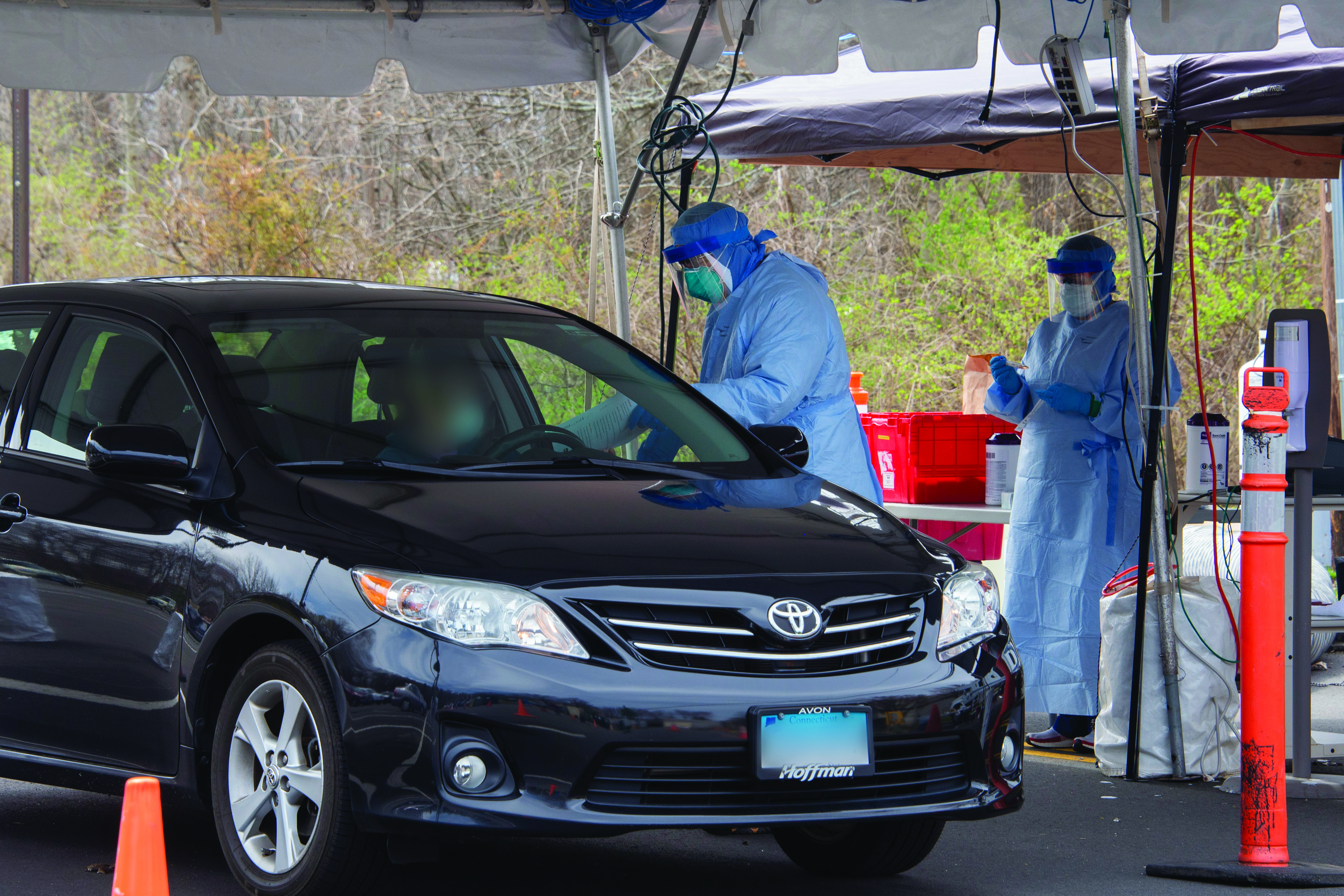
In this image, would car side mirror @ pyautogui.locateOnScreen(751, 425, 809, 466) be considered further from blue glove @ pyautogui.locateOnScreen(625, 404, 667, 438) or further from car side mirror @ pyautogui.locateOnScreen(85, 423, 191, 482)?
car side mirror @ pyautogui.locateOnScreen(85, 423, 191, 482)

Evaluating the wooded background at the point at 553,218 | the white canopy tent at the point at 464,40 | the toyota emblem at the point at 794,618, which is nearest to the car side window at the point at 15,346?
the toyota emblem at the point at 794,618

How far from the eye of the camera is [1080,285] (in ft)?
23.4

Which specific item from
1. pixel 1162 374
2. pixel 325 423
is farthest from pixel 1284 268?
pixel 325 423

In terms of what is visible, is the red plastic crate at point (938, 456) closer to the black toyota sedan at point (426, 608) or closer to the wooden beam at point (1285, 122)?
the wooden beam at point (1285, 122)

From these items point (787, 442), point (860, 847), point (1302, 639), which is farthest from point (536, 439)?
point (1302, 639)

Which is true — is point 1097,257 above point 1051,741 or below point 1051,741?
above

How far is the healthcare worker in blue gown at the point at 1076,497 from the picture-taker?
698 cm

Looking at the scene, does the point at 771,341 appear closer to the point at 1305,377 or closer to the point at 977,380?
the point at 1305,377

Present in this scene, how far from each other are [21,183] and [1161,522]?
Answer: 14572mm

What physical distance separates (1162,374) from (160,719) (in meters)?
3.53

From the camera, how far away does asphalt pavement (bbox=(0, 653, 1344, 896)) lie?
4.50m

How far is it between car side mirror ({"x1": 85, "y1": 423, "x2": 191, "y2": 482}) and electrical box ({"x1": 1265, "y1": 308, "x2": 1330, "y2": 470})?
137 inches

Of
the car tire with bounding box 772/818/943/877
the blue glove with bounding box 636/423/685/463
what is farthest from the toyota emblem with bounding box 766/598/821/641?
the blue glove with bounding box 636/423/685/463

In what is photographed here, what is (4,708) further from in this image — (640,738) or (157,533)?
(640,738)
